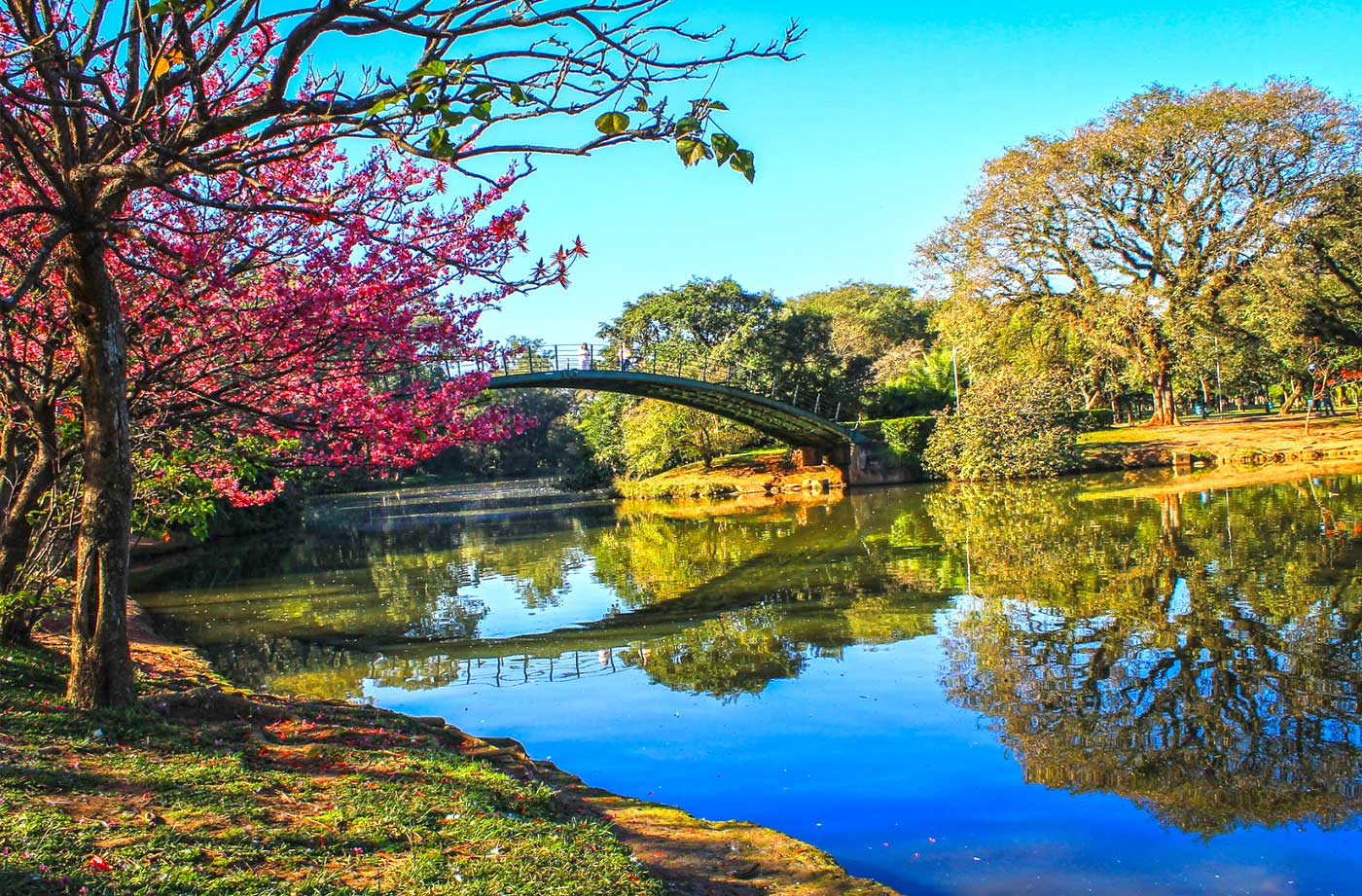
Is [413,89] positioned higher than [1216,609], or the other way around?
[413,89]

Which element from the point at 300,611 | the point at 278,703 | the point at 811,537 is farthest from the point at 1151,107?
the point at 278,703

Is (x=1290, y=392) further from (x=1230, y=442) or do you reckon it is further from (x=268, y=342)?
(x=268, y=342)

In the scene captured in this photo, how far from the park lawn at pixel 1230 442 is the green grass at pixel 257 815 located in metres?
36.2

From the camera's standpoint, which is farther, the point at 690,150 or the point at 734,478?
the point at 734,478

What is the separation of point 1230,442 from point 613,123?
38130mm

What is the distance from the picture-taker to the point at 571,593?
16391 mm

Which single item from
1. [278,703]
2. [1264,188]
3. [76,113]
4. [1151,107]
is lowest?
[278,703]

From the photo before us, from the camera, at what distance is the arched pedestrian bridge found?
3203 centimetres

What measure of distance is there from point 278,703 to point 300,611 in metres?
9.20

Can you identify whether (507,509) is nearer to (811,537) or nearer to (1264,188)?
(811,537)

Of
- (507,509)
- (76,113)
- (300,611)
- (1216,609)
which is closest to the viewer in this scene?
(76,113)

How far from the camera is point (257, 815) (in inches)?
173

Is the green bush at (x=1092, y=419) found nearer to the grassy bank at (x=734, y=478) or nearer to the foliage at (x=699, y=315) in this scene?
the grassy bank at (x=734, y=478)

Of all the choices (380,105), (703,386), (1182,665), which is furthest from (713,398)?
(380,105)
